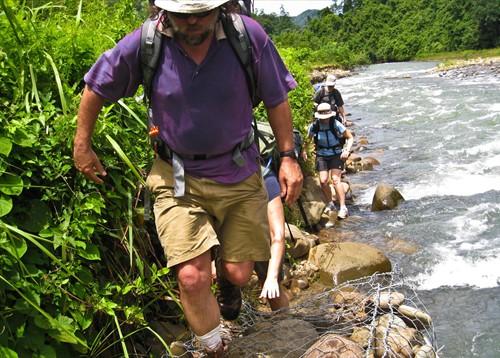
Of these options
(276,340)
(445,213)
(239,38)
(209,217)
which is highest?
(239,38)

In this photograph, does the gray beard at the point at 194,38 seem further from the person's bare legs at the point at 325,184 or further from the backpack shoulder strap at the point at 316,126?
the person's bare legs at the point at 325,184

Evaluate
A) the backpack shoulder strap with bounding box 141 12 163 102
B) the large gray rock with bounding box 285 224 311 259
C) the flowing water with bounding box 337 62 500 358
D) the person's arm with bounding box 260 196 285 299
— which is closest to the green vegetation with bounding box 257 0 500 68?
the flowing water with bounding box 337 62 500 358

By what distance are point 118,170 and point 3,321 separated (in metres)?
1.23

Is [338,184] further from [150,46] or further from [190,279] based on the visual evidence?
[150,46]

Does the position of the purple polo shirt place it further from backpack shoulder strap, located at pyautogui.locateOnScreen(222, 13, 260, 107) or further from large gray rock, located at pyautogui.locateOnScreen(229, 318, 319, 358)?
large gray rock, located at pyautogui.locateOnScreen(229, 318, 319, 358)

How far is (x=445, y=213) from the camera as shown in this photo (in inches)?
335

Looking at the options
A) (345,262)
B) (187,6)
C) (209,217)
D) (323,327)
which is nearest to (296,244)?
(345,262)

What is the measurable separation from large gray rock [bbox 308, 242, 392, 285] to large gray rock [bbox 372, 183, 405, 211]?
2.67m

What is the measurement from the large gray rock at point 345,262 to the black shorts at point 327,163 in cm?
236

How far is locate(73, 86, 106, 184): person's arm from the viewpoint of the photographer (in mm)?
2703

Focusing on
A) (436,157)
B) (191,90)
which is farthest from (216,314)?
(436,157)

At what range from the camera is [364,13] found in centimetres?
9469

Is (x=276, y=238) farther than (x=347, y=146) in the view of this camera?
No

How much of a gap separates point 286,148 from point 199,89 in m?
0.64
